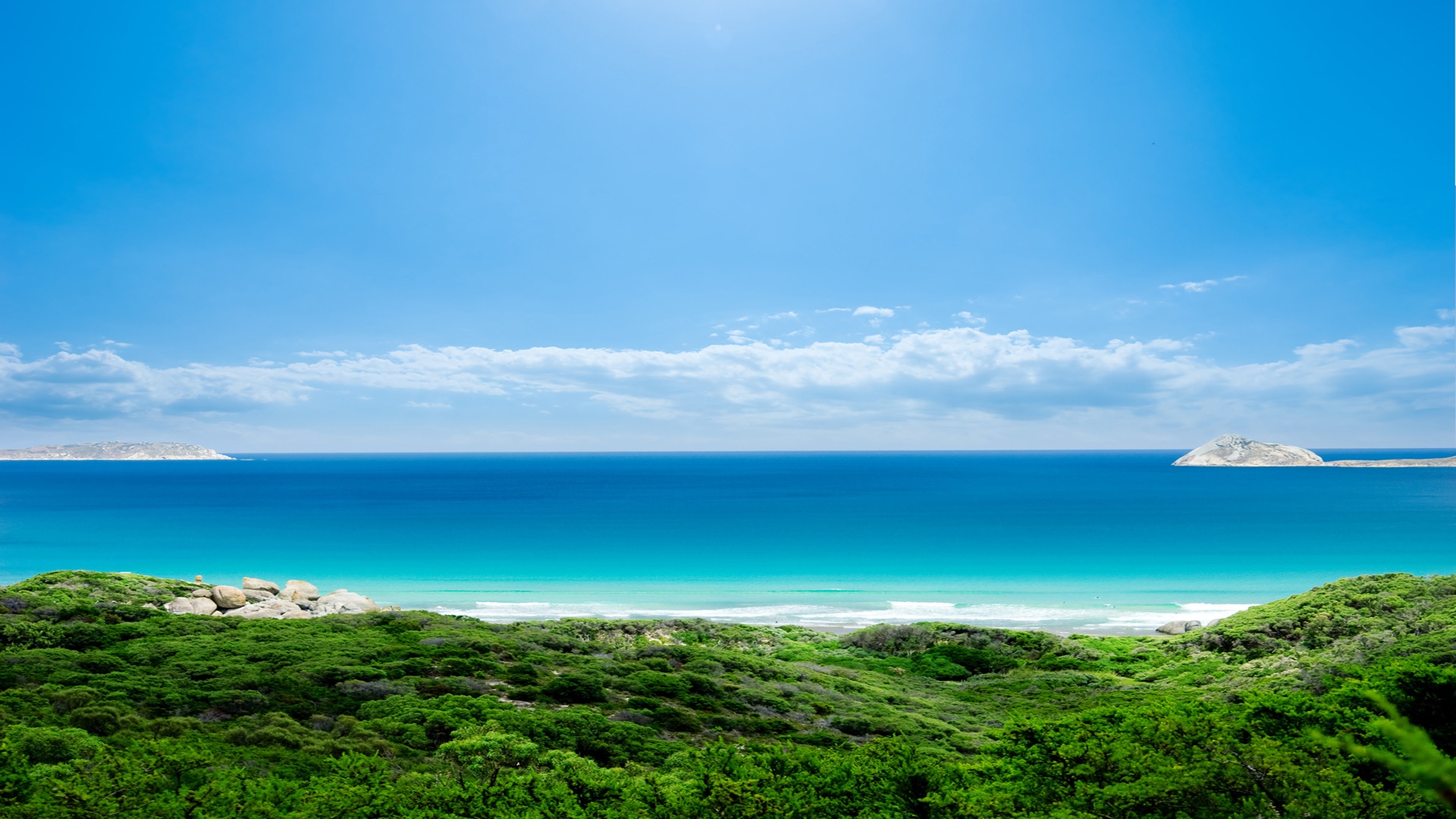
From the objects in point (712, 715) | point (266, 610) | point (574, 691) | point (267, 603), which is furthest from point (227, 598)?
point (712, 715)

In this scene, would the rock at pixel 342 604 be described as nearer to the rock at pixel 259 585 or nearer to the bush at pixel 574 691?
the rock at pixel 259 585

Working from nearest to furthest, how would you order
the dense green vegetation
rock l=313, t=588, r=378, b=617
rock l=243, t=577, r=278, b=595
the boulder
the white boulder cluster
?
the dense green vegetation → the white boulder cluster → the boulder → rock l=313, t=588, r=378, b=617 → rock l=243, t=577, r=278, b=595

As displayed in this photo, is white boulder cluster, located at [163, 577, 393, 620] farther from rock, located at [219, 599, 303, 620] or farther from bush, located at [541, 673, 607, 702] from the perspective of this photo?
bush, located at [541, 673, 607, 702]

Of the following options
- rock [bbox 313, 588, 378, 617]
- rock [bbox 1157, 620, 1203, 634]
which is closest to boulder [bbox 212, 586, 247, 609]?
rock [bbox 313, 588, 378, 617]

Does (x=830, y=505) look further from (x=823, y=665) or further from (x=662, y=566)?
(x=823, y=665)

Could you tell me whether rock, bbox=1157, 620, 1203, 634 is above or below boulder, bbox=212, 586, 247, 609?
below

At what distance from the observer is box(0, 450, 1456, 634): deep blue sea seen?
136ft

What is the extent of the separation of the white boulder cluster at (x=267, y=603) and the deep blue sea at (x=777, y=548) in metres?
7.10

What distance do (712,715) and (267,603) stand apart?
22.3 metres

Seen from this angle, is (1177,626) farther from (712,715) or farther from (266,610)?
(266,610)

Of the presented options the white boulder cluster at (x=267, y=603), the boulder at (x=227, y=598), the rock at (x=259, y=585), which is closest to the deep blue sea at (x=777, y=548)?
the white boulder cluster at (x=267, y=603)

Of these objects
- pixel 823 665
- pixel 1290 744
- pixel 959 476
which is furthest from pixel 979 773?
pixel 959 476

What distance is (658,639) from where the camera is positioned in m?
28.3

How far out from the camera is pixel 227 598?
29.9m
